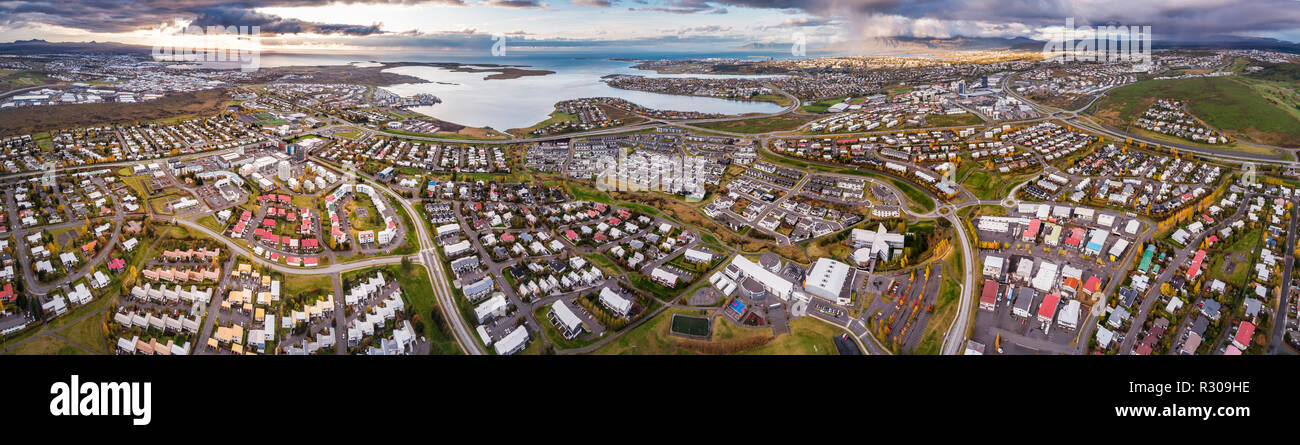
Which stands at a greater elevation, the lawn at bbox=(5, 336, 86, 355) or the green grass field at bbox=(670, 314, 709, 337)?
the green grass field at bbox=(670, 314, 709, 337)

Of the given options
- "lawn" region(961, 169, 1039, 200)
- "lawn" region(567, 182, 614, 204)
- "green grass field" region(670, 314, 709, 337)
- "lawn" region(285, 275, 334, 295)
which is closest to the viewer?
"green grass field" region(670, 314, 709, 337)

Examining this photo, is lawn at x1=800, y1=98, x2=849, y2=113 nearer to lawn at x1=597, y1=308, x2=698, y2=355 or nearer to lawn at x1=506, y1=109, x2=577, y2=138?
lawn at x1=506, y1=109, x2=577, y2=138

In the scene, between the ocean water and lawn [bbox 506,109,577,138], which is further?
the ocean water

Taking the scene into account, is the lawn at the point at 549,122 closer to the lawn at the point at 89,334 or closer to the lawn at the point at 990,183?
the lawn at the point at 89,334

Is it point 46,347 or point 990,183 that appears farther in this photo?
point 990,183

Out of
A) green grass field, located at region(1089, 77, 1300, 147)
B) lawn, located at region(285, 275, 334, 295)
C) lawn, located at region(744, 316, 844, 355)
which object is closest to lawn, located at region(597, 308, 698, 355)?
lawn, located at region(744, 316, 844, 355)

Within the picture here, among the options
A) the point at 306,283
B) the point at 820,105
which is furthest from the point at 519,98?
the point at 306,283

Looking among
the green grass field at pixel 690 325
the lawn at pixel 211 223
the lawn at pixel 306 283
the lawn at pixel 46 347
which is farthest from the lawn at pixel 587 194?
the lawn at pixel 46 347

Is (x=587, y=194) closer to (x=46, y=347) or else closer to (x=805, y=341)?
(x=805, y=341)

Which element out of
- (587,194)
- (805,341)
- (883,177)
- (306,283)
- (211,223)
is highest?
(883,177)

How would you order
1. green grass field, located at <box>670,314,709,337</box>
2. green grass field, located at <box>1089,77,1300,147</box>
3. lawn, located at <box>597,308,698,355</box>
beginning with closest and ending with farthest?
lawn, located at <box>597,308,698,355</box>
green grass field, located at <box>670,314,709,337</box>
green grass field, located at <box>1089,77,1300,147</box>

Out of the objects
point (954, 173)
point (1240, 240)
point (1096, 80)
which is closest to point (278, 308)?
point (954, 173)

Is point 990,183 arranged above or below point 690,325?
above
